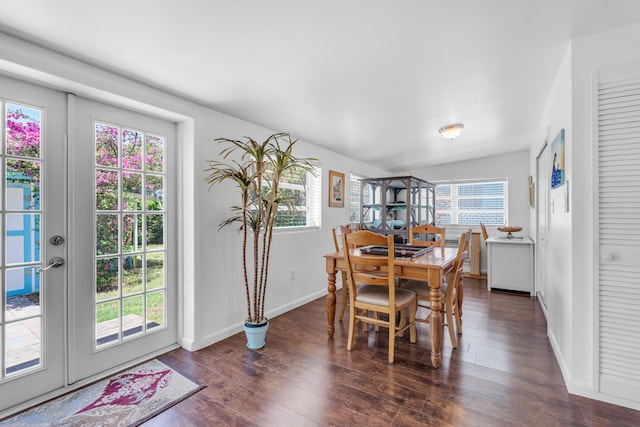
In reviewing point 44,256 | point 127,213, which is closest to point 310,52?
point 127,213

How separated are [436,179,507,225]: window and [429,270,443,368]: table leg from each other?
4.06 meters

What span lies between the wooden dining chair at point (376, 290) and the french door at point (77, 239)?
1581 mm

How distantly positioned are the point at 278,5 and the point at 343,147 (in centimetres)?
280

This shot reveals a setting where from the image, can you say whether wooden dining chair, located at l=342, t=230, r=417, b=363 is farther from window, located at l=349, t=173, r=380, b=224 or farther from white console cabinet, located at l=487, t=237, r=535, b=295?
white console cabinet, located at l=487, t=237, r=535, b=295

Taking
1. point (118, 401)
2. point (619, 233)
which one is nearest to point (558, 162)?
point (619, 233)

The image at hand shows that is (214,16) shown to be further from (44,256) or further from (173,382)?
(173,382)

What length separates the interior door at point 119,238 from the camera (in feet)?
6.56

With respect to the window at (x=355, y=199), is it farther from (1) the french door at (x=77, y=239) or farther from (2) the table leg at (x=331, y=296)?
(1) the french door at (x=77, y=239)

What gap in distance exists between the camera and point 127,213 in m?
2.25

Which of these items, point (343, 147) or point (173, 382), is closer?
point (173, 382)

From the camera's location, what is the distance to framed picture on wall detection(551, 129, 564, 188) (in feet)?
7.21

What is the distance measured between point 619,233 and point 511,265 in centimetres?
280

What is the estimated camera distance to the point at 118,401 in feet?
5.99

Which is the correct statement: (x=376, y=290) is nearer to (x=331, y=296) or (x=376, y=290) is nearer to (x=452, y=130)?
(x=331, y=296)
